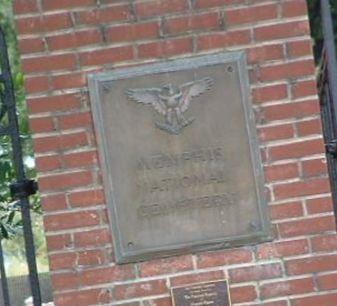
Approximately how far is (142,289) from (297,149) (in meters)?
0.91

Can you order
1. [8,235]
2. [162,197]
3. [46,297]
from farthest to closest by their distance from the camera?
[46,297], [8,235], [162,197]

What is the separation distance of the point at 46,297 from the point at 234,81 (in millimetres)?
5067

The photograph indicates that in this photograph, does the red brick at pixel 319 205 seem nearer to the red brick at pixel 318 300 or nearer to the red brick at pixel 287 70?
the red brick at pixel 318 300

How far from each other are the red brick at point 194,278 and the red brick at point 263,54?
0.94 meters

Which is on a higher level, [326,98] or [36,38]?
[36,38]

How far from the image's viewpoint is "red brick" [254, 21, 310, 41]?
12.6ft

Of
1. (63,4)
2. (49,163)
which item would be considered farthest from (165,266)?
(63,4)

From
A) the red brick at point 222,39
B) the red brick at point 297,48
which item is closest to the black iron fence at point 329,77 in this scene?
the red brick at point 297,48

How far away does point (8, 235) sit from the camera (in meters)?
5.18

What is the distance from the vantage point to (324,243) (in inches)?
152

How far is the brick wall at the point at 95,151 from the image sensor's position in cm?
382

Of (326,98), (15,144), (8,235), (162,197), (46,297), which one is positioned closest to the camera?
(162,197)

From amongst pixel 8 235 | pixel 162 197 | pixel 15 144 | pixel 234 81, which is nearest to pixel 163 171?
pixel 162 197

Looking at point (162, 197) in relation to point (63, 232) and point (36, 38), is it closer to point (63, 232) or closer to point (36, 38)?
point (63, 232)
